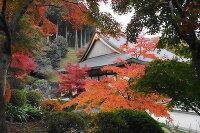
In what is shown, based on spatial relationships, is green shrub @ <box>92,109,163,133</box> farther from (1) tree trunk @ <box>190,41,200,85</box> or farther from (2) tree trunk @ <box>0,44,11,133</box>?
(2) tree trunk @ <box>0,44,11,133</box>

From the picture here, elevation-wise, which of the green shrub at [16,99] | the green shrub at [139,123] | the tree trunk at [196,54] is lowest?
the green shrub at [16,99]

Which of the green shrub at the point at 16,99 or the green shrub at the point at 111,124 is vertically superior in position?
the green shrub at the point at 111,124

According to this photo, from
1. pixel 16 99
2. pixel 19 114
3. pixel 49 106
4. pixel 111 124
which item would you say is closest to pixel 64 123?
pixel 111 124

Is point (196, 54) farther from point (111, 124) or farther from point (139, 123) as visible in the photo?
point (111, 124)

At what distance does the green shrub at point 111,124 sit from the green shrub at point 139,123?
23cm

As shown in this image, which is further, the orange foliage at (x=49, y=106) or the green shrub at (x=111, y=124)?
the orange foliage at (x=49, y=106)

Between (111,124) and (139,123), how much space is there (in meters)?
0.77

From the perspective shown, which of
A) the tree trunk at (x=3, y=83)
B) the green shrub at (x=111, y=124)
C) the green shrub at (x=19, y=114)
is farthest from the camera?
the green shrub at (x=19, y=114)

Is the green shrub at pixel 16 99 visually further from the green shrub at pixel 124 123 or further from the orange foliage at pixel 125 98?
the green shrub at pixel 124 123

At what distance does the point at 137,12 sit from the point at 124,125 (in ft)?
9.36

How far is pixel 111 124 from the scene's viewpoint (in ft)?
14.6

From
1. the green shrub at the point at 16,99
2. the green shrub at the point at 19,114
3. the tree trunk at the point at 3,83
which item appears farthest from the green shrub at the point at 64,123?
the green shrub at the point at 16,99

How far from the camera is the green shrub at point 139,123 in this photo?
15.1 ft

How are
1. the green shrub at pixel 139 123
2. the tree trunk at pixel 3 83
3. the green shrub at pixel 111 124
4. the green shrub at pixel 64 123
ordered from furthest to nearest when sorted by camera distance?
1. the green shrub at pixel 64 123
2. the tree trunk at pixel 3 83
3. the green shrub at pixel 139 123
4. the green shrub at pixel 111 124
